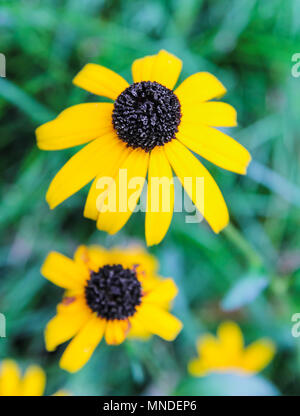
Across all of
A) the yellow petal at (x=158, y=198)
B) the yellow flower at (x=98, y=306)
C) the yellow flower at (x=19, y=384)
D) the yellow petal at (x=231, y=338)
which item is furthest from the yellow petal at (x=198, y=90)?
the yellow petal at (x=231, y=338)

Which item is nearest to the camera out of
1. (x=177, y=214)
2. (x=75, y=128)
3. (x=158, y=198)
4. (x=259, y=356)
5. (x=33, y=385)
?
(x=158, y=198)

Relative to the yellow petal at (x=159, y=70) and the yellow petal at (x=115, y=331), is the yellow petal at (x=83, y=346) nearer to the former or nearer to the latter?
the yellow petal at (x=115, y=331)

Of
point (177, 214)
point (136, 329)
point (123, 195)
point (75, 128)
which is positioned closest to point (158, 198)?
point (123, 195)

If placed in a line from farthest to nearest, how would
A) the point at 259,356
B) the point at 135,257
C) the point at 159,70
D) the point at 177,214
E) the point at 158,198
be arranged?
the point at 259,356 < the point at 177,214 < the point at 135,257 < the point at 159,70 < the point at 158,198

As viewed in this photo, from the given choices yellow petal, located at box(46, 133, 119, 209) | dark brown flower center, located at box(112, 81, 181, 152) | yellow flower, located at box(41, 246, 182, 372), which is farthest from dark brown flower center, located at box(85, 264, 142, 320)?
dark brown flower center, located at box(112, 81, 181, 152)

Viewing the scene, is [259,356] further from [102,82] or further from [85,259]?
[102,82]

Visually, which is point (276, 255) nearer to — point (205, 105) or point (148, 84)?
point (205, 105)

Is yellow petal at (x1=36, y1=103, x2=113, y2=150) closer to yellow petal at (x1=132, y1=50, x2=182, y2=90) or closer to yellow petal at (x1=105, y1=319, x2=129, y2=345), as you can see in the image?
yellow petal at (x1=132, y1=50, x2=182, y2=90)
